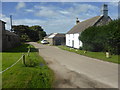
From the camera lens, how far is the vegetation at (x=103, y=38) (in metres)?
17.5

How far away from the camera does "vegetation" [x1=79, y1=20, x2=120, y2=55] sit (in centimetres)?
1750

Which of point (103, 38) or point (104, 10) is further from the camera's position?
point (104, 10)

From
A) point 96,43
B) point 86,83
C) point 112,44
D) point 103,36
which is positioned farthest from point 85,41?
point 86,83

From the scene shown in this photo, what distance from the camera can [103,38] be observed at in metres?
20.2

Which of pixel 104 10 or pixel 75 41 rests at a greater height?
pixel 104 10

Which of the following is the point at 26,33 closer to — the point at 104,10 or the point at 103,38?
the point at 104,10

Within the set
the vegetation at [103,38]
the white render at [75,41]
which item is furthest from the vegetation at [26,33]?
the vegetation at [103,38]

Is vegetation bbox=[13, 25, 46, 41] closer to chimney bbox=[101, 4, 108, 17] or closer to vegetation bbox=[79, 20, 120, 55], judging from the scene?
chimney bbox=[101, 4, 108, 17]

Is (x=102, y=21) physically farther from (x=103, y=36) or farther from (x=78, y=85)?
(x=78, y=85)

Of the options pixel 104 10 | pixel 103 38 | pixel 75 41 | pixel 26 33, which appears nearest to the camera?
pixel 103 38

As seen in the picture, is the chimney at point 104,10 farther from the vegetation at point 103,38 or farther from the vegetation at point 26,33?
the vegetation at point 26,33

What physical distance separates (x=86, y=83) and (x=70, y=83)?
0.84 m

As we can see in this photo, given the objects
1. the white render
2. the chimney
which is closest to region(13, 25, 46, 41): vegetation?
the white render

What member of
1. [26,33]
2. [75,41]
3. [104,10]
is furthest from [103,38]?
[26,33]
